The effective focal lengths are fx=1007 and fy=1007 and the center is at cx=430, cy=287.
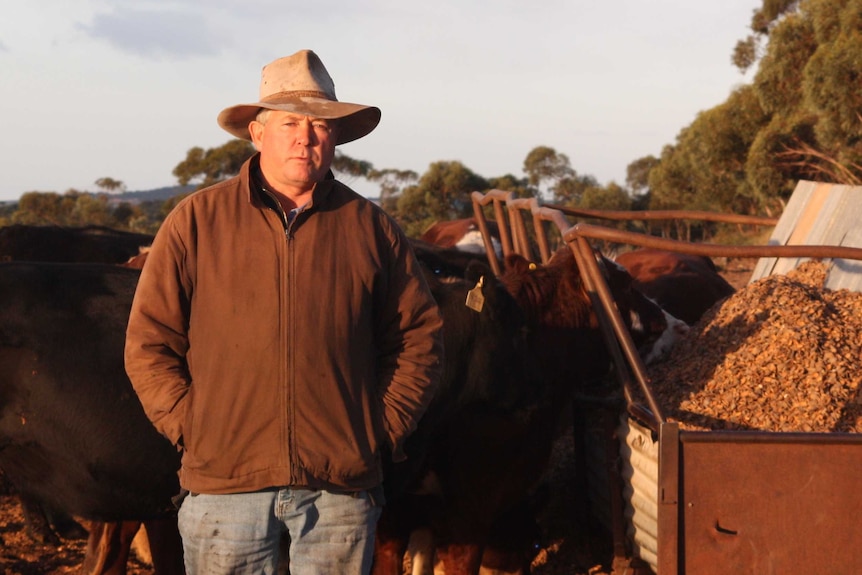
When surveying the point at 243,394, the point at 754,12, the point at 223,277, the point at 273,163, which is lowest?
the point at 243,394

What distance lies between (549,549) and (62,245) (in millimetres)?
4665

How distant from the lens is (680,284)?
7.65 m

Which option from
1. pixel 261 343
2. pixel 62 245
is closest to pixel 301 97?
pixel 261 343

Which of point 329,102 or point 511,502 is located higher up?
point 329,102

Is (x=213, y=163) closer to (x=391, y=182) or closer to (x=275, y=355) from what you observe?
(x=391, y=182)

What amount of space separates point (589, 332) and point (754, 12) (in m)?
40.0

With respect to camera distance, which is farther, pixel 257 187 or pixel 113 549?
pixel 113 549

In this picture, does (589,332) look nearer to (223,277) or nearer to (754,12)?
(223,277)

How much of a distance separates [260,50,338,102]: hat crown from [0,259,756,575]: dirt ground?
3.25 metres

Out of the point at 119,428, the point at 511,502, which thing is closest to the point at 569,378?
the point at 511,502

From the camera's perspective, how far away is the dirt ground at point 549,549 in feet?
17.9

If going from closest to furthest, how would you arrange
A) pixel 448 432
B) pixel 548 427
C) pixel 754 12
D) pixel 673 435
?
pixel 673 435, pixel 448 432, pixel 548 427, pixel 754 12

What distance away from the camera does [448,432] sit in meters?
4.67

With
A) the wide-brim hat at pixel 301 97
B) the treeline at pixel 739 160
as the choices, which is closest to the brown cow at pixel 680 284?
the wide-brim hat at pixel 301 97
